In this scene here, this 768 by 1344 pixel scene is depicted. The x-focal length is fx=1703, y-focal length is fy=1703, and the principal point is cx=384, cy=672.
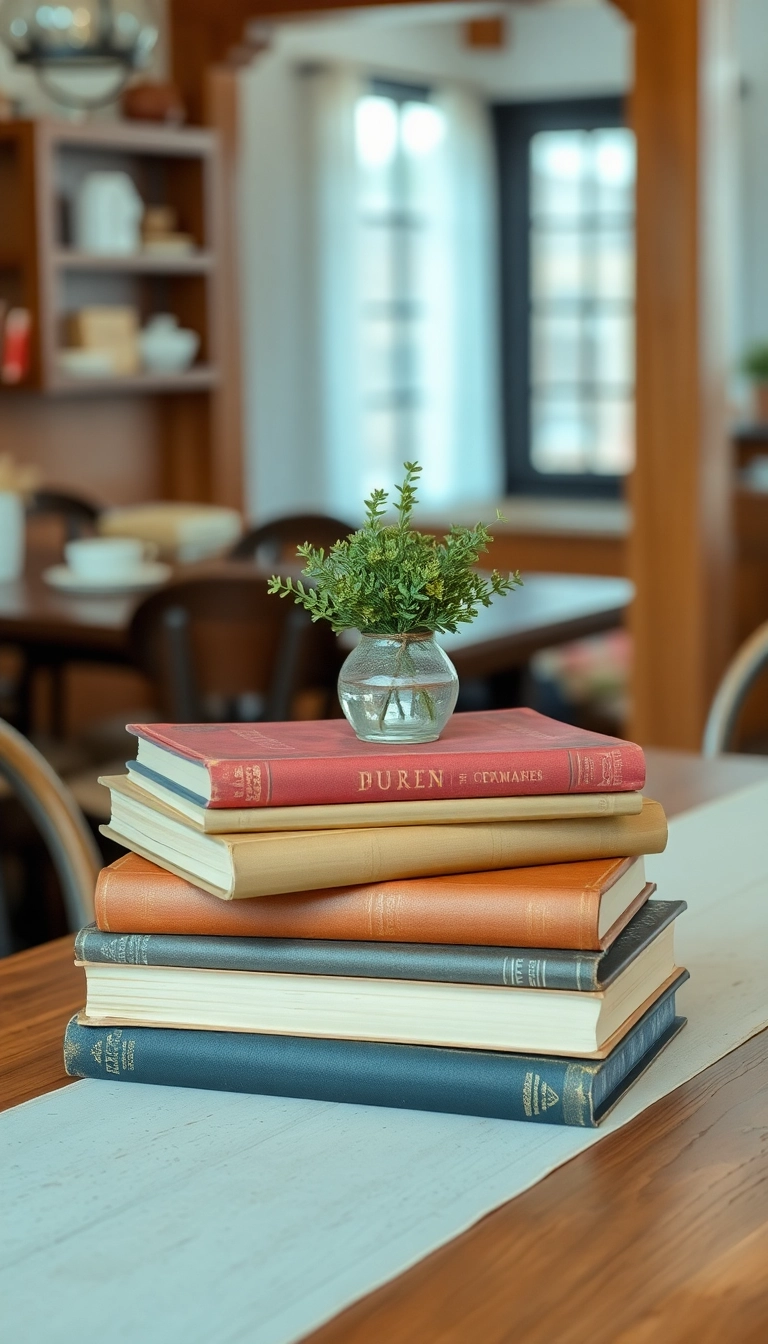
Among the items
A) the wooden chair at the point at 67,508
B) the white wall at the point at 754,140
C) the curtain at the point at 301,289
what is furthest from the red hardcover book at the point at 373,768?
the white wall at the point at 754,140

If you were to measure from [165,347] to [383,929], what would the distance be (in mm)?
4133

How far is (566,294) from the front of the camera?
7.45 meters

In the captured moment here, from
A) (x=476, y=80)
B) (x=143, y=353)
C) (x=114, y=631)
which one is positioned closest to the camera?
(x=114, y=631)

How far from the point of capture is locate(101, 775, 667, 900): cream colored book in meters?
0.78

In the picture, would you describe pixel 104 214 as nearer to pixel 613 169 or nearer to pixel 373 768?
pixel 613 169

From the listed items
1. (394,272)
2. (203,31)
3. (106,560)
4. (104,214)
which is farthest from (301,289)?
(106,560)

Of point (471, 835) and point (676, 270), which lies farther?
point (676, 270)

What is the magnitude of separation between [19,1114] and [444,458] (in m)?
6.52

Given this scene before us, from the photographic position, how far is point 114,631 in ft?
8.98

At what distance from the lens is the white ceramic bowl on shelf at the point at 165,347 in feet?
15.6

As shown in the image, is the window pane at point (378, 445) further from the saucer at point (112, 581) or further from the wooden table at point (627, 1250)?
the wooden table at point (627, 1250)

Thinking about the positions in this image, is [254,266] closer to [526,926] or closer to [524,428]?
[524,428]

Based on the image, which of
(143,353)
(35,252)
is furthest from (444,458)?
(35,252)

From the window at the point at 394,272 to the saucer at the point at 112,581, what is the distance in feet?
11.3
